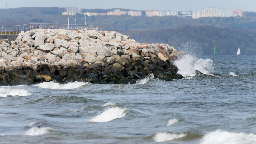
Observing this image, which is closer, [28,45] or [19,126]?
[19,126]

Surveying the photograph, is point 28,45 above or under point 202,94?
above

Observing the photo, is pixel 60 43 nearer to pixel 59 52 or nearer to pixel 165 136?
pixel 59 52

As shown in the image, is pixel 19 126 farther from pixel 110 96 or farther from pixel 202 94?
pixel 202 94

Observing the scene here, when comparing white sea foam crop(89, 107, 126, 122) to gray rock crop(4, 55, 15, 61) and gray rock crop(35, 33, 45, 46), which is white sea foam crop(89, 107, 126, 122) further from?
gray rock crop(35, 33, 45, 46)

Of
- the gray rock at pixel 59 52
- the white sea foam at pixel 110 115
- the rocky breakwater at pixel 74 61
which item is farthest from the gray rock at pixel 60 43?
A: the white sea foam at pixel 110 115

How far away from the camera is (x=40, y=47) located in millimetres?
32406

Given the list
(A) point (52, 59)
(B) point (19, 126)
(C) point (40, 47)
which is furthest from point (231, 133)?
(C) point (40, 47)

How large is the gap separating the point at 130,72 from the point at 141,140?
61.8 ft

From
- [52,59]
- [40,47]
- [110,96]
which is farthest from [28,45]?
[110,96]

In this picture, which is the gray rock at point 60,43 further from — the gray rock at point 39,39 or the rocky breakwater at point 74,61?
the gray rock at point 39,39

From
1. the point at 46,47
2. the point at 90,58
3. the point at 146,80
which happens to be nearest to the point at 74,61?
the point at 90,58

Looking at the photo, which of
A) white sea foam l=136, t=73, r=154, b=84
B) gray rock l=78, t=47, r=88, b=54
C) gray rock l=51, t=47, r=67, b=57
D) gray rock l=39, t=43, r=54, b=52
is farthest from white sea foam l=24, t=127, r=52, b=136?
gray rock l=78, t=47, r=88, b=54

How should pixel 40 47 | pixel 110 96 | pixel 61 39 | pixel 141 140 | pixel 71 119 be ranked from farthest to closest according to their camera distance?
pixel 61 39 → pixel 40 47 → pixel 110 96 → pixel 71 119 → pixel 141 140

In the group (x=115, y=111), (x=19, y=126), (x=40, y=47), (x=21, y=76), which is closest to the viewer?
(x=19, y=126)
